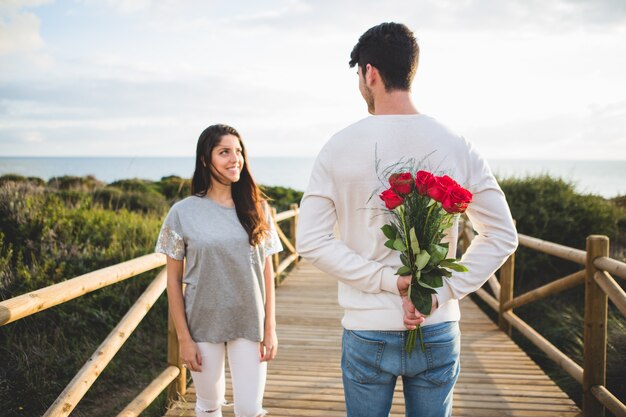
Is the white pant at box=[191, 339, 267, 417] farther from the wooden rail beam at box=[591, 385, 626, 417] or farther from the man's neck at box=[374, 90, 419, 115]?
the wooden rail beam at box=[591, 385, 626, 417]

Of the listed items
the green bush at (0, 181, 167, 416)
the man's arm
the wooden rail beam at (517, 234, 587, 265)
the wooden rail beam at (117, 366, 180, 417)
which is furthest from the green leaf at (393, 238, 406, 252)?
the green bush at (0, 181, 167, 416)

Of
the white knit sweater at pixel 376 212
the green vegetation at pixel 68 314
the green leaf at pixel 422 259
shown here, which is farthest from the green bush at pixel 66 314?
the green leaf at pixel 422 259

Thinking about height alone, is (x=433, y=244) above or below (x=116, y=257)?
above

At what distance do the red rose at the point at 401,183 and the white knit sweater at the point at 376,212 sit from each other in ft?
0.33

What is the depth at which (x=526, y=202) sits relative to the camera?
27.5ft

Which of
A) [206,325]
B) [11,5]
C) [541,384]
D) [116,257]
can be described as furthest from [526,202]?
[11,5]

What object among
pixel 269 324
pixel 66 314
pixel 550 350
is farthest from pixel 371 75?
pixel 66 314

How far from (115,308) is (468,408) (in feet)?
13.3

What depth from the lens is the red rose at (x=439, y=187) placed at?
128 cm

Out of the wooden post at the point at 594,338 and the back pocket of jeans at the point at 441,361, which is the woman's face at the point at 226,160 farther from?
the wooden post at the point at 594,338

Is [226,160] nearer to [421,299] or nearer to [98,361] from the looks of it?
[98,361]

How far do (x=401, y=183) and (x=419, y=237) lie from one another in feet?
0.67

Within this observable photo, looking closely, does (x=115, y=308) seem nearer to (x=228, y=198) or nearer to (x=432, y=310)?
(x=228, y=198)

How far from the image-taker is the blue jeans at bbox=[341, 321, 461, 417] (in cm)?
150
